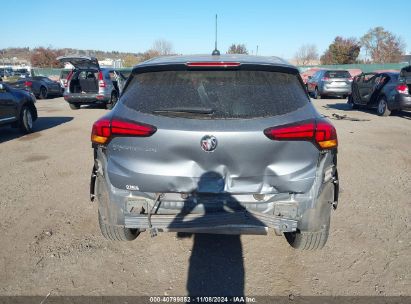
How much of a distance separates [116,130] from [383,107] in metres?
11.7

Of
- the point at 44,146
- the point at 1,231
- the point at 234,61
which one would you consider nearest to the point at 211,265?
the point at 234,61

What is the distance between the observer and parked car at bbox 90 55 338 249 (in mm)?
2334

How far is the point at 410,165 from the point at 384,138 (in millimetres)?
2471

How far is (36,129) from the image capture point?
9.63 meters

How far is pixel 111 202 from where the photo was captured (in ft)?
8.49

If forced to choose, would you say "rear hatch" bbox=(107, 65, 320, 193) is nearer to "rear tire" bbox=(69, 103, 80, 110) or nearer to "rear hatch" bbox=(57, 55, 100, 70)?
"rear hatch" bbox=(57, 55, 100, 70)

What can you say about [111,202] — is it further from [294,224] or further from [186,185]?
[294,224]

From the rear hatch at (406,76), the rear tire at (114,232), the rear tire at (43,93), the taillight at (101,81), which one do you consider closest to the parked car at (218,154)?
the rear tire at (114,232)

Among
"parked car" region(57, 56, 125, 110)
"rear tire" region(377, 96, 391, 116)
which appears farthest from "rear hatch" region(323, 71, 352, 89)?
"parked car" region(57, 56, 125, 110)

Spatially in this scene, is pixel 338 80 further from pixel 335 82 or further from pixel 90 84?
pixel 90 84

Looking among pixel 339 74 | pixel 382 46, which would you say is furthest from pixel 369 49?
pixel 339 74

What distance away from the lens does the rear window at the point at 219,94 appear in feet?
7.91

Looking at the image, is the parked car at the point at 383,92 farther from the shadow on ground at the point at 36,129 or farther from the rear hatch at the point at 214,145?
the shadow on ground at the point at 36,129

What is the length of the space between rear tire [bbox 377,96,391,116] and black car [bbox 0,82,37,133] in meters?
11.4
